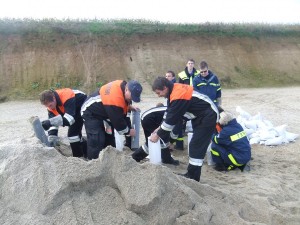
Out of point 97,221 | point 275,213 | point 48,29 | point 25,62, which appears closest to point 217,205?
point 275,213

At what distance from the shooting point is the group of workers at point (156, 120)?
4699mm

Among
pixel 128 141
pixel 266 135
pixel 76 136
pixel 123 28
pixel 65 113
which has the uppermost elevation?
pixel 123 28

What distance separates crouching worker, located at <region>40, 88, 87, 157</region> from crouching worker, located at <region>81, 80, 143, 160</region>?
1.16ft

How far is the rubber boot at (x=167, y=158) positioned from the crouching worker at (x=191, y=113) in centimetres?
101

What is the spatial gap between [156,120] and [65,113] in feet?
4.64

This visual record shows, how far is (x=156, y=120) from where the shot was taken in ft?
19.5

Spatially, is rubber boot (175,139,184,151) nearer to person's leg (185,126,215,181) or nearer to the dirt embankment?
person's leg (185,126,215,181)

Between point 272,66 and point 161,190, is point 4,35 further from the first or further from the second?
point 161,190

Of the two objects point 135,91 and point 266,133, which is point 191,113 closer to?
point 135,91

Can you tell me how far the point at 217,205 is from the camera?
13.0 feet

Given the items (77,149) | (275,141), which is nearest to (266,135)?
(275,141)

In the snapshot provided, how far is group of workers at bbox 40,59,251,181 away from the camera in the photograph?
185 inches

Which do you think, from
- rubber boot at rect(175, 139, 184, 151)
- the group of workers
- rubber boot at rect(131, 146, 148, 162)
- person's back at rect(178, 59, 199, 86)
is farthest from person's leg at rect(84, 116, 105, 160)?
person's back at rect(178, 59, 199, 86)

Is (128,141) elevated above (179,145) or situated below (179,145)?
above
